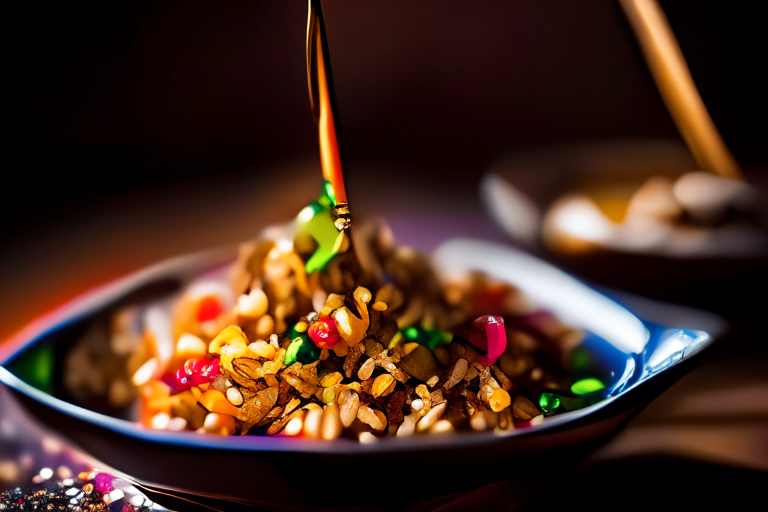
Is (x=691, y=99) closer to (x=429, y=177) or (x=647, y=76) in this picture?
(x=647, y=76)

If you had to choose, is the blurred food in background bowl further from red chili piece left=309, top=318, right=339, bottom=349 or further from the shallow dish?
red chili piece left=309, top=318, right=339, bottom=349

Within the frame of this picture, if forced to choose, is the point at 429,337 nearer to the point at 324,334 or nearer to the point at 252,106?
the point at 324,334

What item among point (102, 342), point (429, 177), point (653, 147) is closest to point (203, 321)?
point (102, 342)

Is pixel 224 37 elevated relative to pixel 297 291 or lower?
elevated

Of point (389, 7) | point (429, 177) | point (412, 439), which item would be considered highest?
point (389, 7)

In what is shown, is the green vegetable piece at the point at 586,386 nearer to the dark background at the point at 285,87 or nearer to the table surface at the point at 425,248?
the table surface at the point at 425,248

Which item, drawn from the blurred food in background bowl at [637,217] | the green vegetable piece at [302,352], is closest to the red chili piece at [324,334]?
the green vegetable piece at [302,352]
